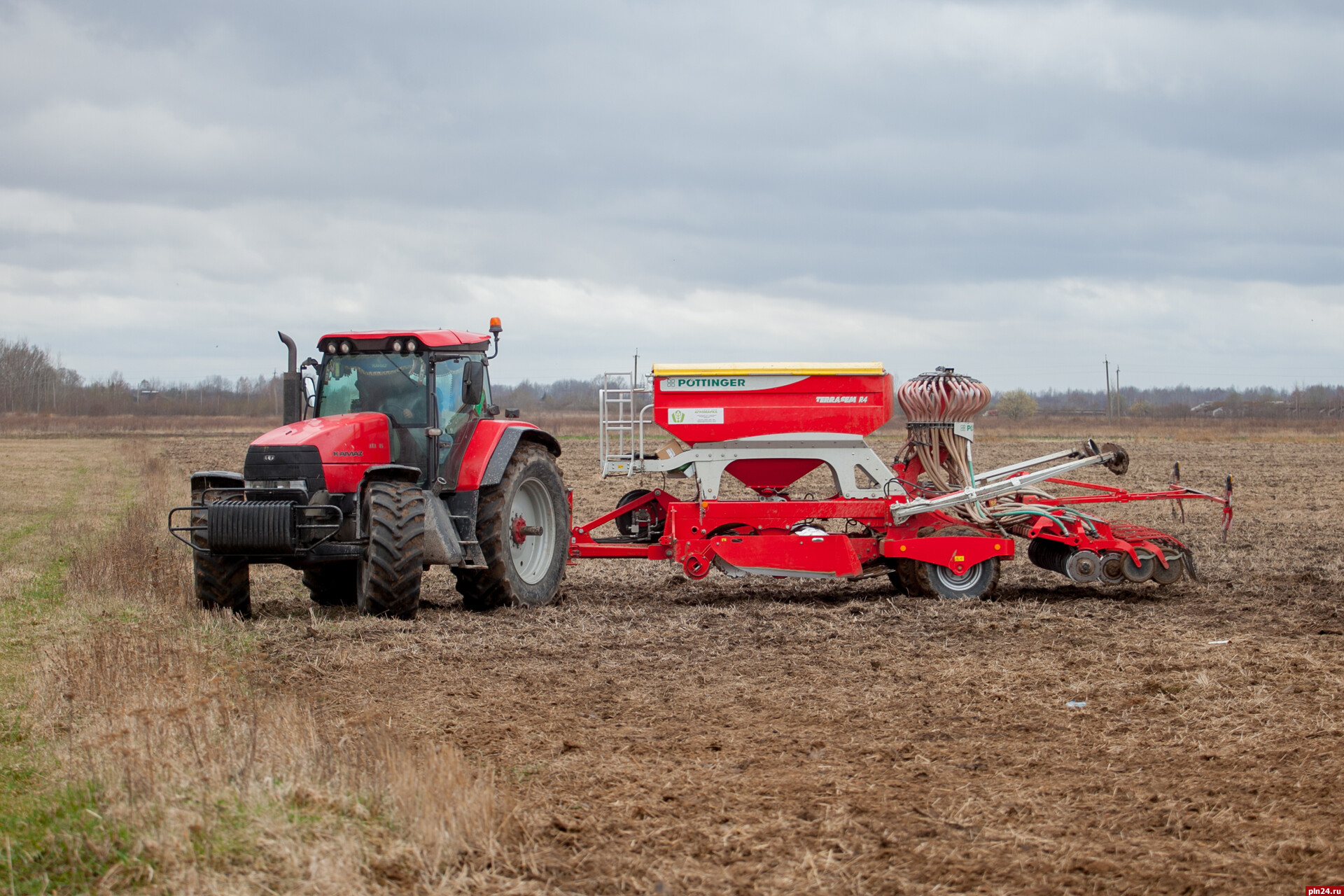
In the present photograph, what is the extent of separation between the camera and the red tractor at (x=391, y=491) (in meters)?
8.66

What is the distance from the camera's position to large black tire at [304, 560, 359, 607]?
1038 centimetres

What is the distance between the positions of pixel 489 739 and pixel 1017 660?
145 inches

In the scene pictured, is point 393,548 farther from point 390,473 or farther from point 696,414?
point 696,414

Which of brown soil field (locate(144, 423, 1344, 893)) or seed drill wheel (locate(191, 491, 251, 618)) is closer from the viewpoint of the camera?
brown soil field (locate(144, 423, 1344, 893))

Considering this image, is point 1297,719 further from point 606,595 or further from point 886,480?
point 606,595

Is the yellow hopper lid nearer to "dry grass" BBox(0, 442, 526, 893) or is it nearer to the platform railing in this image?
the platform railing

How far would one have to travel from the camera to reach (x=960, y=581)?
414 inches

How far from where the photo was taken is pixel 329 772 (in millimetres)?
4832

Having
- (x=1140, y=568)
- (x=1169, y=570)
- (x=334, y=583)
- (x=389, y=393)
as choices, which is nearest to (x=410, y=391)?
(x=389, y=393)

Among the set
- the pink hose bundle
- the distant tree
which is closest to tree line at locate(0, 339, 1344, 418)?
the distant tree

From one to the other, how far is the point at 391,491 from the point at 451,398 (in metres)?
1.43

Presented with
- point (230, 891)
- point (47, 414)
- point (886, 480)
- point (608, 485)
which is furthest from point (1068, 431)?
point (47, 414)

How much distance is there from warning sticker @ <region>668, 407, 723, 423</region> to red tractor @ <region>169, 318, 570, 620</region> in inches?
45.5

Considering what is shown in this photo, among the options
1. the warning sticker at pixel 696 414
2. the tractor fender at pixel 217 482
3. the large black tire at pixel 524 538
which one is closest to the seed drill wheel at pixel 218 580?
the tractor fender at pixel 217 482
